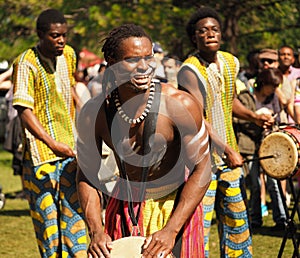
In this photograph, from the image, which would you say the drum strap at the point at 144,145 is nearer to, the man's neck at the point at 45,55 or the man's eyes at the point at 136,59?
the man's eyes at the point at 136,59

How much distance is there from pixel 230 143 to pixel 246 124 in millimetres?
3433

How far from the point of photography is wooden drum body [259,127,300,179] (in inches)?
259

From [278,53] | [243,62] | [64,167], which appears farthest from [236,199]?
[243,62]

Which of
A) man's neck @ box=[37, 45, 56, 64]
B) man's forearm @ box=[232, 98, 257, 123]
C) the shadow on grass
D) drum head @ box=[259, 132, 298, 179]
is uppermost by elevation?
man's neck @ box=[37, 45, 56, 64]

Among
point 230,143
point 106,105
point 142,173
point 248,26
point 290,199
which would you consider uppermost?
point 106,105

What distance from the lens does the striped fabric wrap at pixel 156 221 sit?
455 centimetres

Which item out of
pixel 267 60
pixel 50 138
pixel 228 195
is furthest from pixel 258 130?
pixel 50 138

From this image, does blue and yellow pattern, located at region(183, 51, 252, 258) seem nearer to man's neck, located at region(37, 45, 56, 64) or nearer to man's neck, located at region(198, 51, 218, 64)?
man's neck, located at region(198, 51, 218, 64)

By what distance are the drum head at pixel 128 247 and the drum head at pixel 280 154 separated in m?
2.59

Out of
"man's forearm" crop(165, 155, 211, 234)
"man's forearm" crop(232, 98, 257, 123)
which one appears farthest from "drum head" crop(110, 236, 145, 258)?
"man's forearm" crop(232, 98, 257, 123)

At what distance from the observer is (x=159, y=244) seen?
165 inches

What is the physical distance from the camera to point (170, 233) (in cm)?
427

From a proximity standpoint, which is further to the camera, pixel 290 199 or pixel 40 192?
pixel 290 199

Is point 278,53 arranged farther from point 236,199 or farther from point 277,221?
point 236,199
